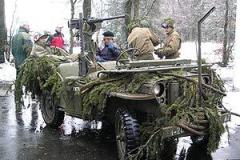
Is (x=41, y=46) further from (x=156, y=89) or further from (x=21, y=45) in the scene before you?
(x=156, y=89)

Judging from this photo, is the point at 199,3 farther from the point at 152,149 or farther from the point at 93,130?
the point at 152,149

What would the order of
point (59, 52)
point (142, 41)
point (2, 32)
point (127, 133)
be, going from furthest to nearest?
point (2, 32) → point (59, 52) → point (142, 41) → point (127, 133)

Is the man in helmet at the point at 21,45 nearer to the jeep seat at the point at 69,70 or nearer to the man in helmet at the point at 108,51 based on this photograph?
the jeep seat at the point at 69,70

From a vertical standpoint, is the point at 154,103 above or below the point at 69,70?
below

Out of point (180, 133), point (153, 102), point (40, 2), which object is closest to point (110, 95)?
point (153, 102)

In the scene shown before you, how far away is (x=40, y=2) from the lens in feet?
164

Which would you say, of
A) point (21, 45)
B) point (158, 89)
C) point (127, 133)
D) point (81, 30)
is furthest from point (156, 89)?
point (21, 45)

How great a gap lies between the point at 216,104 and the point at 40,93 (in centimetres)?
423

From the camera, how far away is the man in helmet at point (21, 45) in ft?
44.0

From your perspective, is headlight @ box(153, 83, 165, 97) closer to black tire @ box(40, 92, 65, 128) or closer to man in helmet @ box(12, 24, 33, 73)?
black tire @ box(40, 92, 65, 128)

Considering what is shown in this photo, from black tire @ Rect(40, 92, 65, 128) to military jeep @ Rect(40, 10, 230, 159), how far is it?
165 cm

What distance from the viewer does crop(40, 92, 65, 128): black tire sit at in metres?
8.84

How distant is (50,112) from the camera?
29.9ft

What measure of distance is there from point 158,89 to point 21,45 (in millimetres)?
8167
